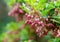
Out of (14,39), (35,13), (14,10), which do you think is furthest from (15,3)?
(35,13)

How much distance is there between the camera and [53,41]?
228 centimetres

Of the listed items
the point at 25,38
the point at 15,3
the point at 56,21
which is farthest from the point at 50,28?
the point at 15,3

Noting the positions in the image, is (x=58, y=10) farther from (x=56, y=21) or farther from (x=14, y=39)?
(x=14, y=39)

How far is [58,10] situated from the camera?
2107mm

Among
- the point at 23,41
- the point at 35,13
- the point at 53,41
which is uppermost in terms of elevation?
the point at 23,41

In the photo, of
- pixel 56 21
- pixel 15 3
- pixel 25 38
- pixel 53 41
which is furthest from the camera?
pixel 15 3

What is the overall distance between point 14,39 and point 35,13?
1.21 metres

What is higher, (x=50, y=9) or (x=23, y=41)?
(x=23, y=41)

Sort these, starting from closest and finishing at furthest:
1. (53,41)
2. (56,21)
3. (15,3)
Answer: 1. (56,21)
2. (53,41)
3. (15,3)

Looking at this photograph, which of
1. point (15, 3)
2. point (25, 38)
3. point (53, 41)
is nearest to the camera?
point (53, 41)

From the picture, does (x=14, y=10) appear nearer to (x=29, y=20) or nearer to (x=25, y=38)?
(x=25, y=38)

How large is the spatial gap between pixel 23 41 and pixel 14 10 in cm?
38

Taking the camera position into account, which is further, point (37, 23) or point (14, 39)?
point (14, 39)

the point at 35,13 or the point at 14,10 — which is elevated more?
the point at 14,10
